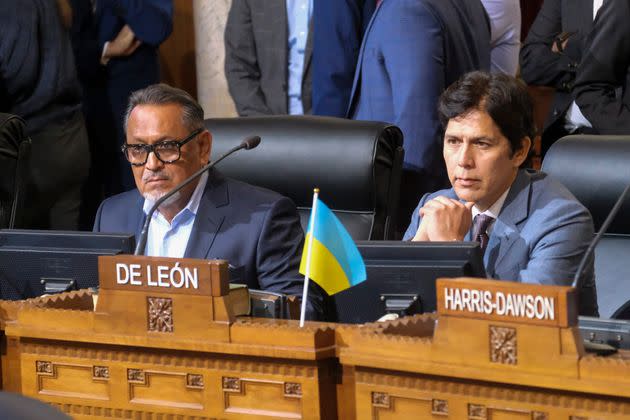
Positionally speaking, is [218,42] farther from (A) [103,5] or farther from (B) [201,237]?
(B) [201,237]

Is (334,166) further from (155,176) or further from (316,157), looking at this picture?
(155,176)

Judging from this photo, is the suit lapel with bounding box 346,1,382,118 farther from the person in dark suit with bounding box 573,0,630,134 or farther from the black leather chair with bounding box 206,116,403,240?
the person in dark suit with bounding box 573,0,630,134

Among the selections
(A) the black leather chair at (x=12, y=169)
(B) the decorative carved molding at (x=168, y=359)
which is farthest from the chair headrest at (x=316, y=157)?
(B) the decorative carved molding at (x=168, y=359)

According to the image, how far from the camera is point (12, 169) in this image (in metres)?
3.63

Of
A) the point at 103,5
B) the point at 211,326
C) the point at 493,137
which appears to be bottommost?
the point at 211,326

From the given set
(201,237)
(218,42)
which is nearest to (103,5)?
(218,42)

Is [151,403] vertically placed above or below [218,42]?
below

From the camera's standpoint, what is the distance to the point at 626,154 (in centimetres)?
292

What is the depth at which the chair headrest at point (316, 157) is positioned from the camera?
3.17m

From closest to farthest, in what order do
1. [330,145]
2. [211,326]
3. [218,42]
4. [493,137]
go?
[211,326] → [493,137] → [330,145] → [218,42]

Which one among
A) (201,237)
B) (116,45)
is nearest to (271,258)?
(201,237)

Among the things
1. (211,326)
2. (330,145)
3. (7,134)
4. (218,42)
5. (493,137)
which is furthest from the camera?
(218,42)

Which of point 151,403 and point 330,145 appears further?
point 330,145

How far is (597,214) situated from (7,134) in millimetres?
1743
